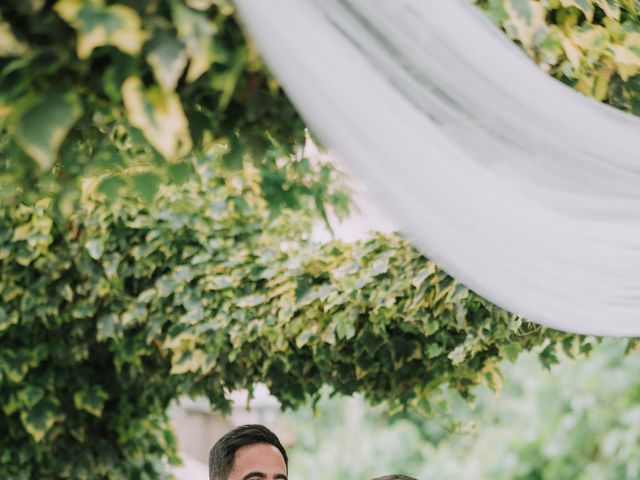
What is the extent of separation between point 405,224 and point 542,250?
0.27 metres

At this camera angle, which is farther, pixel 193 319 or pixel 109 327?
pixel 109 327

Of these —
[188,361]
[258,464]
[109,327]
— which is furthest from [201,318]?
[258,464]

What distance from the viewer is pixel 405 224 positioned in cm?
168

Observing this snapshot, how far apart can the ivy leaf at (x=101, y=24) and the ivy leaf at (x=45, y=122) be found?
0.07 meters

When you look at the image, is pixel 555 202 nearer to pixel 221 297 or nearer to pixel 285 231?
pixel 221 297

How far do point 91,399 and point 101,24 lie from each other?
3.19 m

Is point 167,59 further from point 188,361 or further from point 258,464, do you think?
point 188,361

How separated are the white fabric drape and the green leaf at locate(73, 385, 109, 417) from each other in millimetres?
2852

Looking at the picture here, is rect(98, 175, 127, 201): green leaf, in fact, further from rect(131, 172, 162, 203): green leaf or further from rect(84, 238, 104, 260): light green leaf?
rect(84, 238, 104, 260): light green leaf

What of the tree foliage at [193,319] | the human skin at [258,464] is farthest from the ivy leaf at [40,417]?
the human skin at [258,464]

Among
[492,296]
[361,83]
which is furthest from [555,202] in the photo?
[361,83]

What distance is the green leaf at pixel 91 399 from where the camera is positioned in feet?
14.1

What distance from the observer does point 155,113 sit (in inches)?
55.3

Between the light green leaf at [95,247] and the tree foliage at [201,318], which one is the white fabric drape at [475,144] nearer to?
the tree foliage at [201,318]
